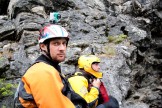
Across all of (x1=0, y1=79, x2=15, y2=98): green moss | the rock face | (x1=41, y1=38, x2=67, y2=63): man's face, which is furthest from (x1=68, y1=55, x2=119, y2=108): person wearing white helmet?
(x1=0, y1=79, x2=15, y2=98): green moss

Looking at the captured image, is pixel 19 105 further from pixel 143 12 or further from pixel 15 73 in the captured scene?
pixel 143 12

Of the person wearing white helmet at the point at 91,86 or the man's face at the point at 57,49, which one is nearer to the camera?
the man's face at the point at 57,49

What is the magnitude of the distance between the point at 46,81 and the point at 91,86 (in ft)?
9.57

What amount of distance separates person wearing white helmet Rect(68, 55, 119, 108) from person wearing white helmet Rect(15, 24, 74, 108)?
1.82m

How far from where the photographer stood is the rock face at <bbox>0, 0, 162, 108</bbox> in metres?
10.9

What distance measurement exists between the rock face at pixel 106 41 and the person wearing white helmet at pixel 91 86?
2.95 m

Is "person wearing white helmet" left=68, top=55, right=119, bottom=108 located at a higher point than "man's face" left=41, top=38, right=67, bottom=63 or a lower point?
lower

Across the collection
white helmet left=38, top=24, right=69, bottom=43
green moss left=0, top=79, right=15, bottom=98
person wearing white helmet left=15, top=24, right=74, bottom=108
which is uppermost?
white helmet left=38, top=24, right=69, bottom=43

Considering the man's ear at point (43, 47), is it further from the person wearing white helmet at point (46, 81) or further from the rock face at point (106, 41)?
the rock face at point (106, 41)

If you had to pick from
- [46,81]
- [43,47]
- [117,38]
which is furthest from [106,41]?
[46,81]

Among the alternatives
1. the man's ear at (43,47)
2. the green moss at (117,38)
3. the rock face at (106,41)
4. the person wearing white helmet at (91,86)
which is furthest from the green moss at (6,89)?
the green moss at (117,38)

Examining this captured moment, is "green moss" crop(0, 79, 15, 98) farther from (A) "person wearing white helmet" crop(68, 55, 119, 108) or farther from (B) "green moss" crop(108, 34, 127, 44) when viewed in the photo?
(B) "green moss" crop(108, 34, 127, 44)

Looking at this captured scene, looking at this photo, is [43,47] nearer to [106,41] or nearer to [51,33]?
[51,33]

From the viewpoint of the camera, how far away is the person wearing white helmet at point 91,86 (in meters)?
6.02
